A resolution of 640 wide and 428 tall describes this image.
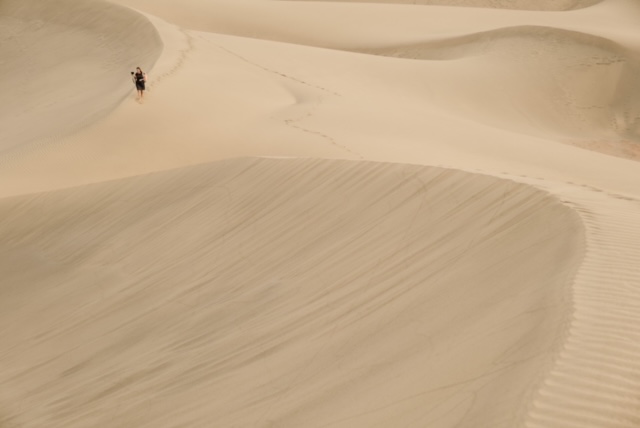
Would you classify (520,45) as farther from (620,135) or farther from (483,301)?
(483,301)

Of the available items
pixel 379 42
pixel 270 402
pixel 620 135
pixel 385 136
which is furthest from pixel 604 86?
pixel 270 402

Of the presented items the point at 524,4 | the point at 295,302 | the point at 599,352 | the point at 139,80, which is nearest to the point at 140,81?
the point at 139,80

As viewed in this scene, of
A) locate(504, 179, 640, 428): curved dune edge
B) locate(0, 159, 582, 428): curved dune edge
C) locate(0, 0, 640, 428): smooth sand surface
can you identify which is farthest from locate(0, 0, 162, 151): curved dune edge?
locate(504, 179, 640, 428): curved dune edge

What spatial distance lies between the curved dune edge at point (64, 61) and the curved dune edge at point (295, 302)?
610cm

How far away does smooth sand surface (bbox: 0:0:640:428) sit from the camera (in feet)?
14.5

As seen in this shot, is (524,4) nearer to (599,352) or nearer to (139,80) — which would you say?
(139,80)

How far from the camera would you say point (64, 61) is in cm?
2152

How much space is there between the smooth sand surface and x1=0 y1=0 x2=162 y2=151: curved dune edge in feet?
0.54

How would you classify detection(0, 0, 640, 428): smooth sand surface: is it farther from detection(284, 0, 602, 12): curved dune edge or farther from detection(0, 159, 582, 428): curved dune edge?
detection(284, 0, 602, 12): curved dune edge

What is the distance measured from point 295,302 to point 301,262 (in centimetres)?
75

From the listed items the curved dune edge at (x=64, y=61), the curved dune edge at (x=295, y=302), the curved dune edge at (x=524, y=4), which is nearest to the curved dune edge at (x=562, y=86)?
the curved dune edge at (x=64, y=61)

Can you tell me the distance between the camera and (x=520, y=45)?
2320cm

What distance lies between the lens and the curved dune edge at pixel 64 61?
1594cm

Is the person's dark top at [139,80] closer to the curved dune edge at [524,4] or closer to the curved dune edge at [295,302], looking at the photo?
the curved dune edge at [295,302]
